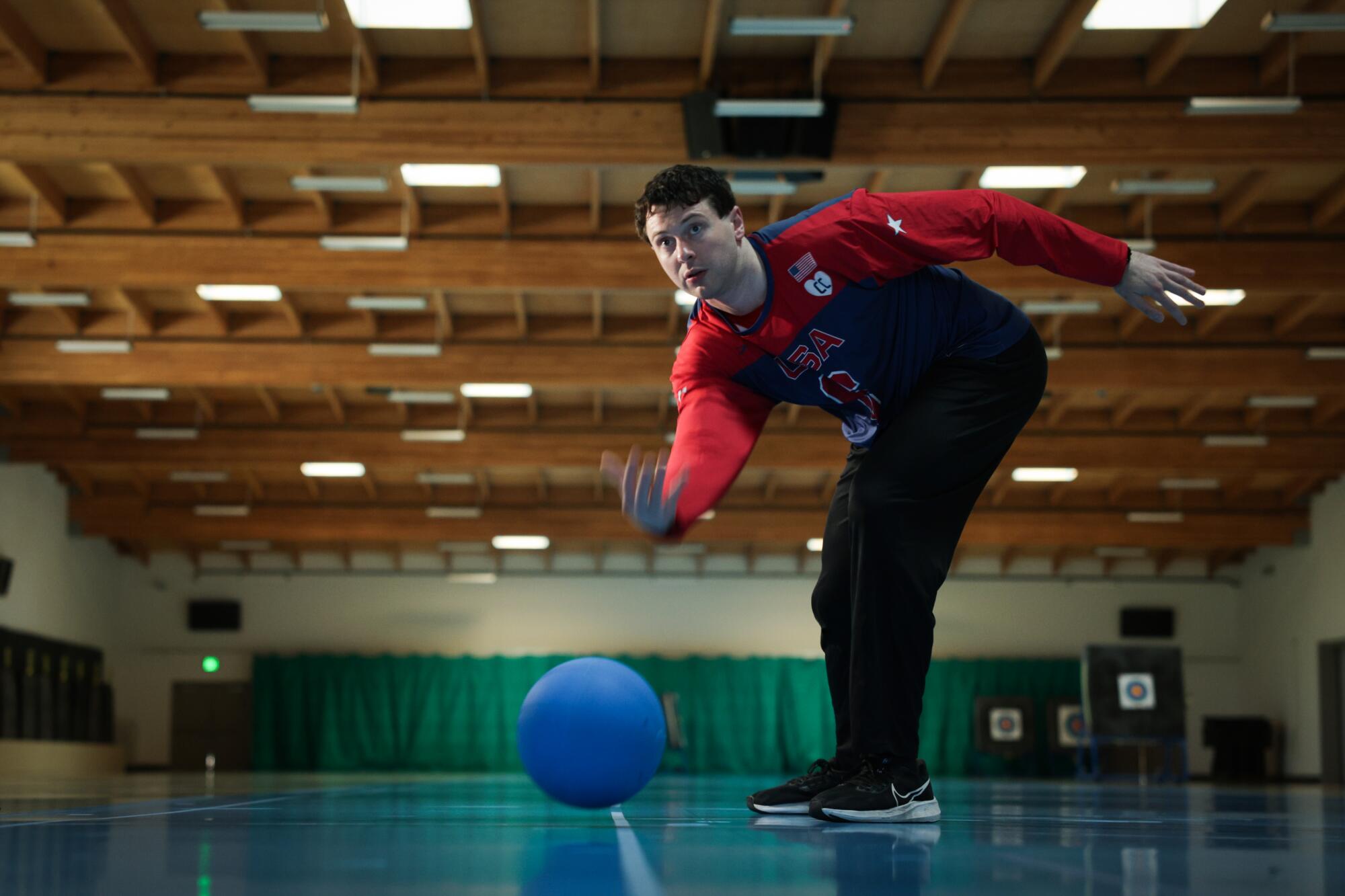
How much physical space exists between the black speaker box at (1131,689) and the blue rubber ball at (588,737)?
17615 mm

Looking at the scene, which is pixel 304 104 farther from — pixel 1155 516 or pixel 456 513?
pixel 1155 516

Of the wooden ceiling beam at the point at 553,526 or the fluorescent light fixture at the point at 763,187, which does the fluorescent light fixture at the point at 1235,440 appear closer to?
the wooden ceiling beam at the point at 553,526

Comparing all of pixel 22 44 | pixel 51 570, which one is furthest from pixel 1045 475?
pixel 51 570

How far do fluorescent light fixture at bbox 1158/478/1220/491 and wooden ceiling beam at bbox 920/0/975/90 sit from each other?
13.9 metres

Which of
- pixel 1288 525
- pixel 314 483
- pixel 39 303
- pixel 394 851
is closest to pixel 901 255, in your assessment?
pixel 394 851

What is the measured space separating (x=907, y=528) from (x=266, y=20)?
681 centimetres

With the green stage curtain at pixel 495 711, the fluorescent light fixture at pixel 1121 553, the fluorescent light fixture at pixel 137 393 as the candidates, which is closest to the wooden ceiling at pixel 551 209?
the fluorescent light fixture at pixel 137 393

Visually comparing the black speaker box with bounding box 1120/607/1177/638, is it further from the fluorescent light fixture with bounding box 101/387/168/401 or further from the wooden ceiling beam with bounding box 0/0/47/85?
the wooden ceiling beam with bounding box 0/0/47/85

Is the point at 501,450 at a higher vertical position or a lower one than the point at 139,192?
lower

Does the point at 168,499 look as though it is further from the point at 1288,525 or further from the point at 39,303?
the point at 1288,525

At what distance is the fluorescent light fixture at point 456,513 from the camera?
23.3 m

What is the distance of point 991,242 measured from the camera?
10.4 ft

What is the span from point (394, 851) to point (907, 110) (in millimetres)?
9344

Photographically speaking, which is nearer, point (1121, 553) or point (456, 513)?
point (456, 513)
